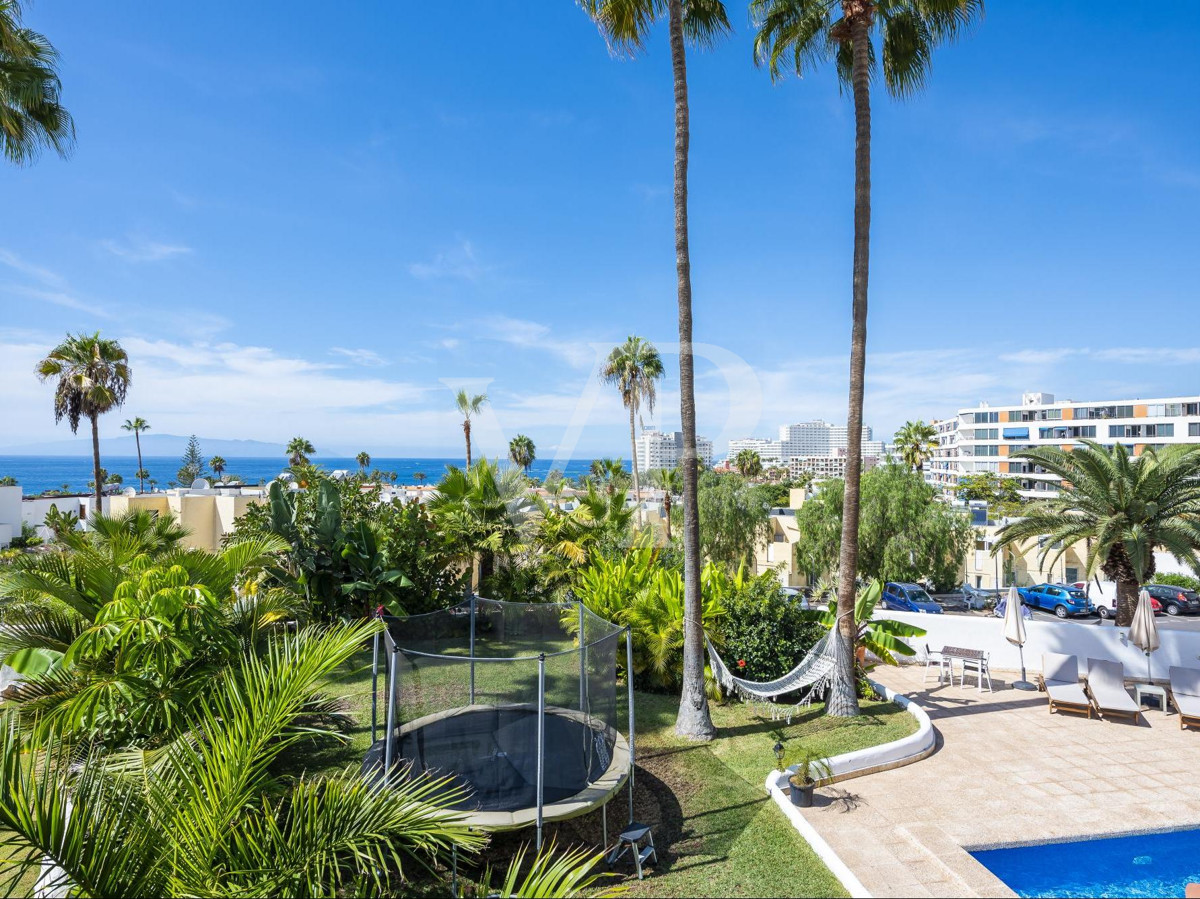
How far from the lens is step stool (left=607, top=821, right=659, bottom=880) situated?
566 centimetres

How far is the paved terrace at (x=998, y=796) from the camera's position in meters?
5.84

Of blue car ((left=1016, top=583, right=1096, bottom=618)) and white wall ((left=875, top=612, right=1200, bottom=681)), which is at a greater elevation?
white wall ((left=875, top=612, right=1200, bottom=681))

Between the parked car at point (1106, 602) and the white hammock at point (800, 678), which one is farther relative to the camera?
the parked car at point (1106, 602)

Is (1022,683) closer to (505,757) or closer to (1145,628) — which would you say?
(1145,628)

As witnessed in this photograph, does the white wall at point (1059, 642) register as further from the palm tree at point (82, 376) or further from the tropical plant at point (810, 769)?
the palm tree at point (82, 376)

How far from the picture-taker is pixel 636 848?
5.72 metres

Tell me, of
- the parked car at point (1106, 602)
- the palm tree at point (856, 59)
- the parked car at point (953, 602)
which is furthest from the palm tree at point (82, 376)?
the parked car at point (1106, 602)

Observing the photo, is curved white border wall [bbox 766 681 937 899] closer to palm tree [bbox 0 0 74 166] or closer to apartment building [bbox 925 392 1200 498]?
palm tree [bbox 0 0 74 166]

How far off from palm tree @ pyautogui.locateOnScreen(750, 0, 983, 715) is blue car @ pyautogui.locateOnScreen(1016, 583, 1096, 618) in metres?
18.5

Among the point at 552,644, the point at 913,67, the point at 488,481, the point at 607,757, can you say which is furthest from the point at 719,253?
the point at 607,757

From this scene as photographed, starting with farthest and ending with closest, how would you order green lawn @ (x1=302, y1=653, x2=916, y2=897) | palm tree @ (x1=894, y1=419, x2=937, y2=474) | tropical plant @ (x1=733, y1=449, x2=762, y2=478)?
1. tropical plant @ (x1=733, y1=449, x2=762, y2=478)
2. palm tree @ (x1=894, y1=419, x2=937, y2=474)
3. green lawn @ (x1=302, y1=653, x2=916, y2=897)

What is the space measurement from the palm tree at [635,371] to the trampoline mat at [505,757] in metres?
26.9

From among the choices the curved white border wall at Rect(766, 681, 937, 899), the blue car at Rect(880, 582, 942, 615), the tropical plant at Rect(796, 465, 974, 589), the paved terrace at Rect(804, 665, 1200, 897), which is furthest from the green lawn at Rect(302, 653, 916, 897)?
the tropical plant at Rect(796, 465, 974, 589)

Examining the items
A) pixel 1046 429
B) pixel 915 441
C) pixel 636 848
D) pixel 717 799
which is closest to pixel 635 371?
pixel 915 441
